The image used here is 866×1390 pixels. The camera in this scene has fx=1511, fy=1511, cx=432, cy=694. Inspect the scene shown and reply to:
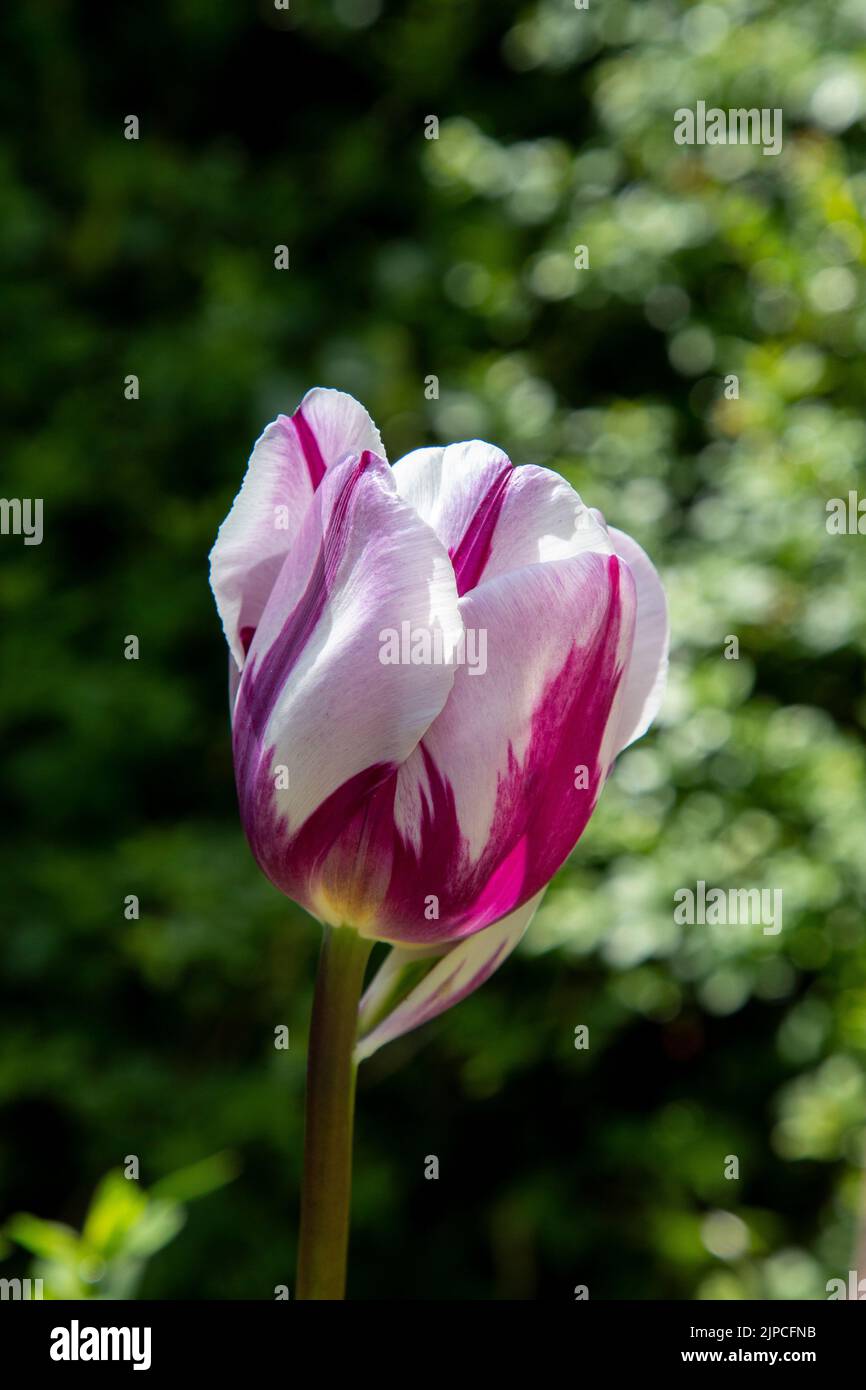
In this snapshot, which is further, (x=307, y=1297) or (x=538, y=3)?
(x=538, y=3)

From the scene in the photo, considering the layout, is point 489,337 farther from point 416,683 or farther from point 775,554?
point 416,683

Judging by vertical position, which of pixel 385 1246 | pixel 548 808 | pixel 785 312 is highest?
pixel 785 312

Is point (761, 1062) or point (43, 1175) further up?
point (761, 1062)

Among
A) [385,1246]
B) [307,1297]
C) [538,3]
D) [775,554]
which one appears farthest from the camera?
[538,3]

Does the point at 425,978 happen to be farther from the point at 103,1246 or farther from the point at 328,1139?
the point at 103,1246

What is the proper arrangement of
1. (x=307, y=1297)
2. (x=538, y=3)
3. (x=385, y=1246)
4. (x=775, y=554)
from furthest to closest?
1. (x=538, y=3)
2. (x=385, y=1246)
3. (x=775, y=554)
4. (x=307, y=1297)

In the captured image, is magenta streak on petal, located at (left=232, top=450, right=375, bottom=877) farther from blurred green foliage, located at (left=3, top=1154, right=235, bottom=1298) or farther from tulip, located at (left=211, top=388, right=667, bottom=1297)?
blurred green foliage, located at (left=3, top=1154, right=235, bottom=1298)
